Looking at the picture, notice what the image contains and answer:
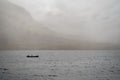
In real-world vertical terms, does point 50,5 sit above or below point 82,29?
above

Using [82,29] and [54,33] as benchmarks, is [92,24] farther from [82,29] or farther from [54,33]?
[54,33]

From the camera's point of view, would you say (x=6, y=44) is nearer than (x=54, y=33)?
Yes

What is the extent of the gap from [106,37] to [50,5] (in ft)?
17.1

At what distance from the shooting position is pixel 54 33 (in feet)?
49.8

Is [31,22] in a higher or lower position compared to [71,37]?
higher

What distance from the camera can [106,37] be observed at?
14727 millimetres

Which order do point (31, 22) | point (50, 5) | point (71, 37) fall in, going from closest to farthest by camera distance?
point (50, 5) → point (31, 22) → point (71, 37)

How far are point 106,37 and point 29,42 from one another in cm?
626

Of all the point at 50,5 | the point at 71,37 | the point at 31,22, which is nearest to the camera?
the point at 50,5

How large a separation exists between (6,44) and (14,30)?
1271 mm

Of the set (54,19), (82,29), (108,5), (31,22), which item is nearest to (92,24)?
(82,29)

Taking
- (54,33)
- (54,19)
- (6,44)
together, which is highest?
(54,19)

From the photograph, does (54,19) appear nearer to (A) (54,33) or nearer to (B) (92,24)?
(A) (54,33)

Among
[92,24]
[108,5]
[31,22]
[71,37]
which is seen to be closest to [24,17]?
[31,22]
